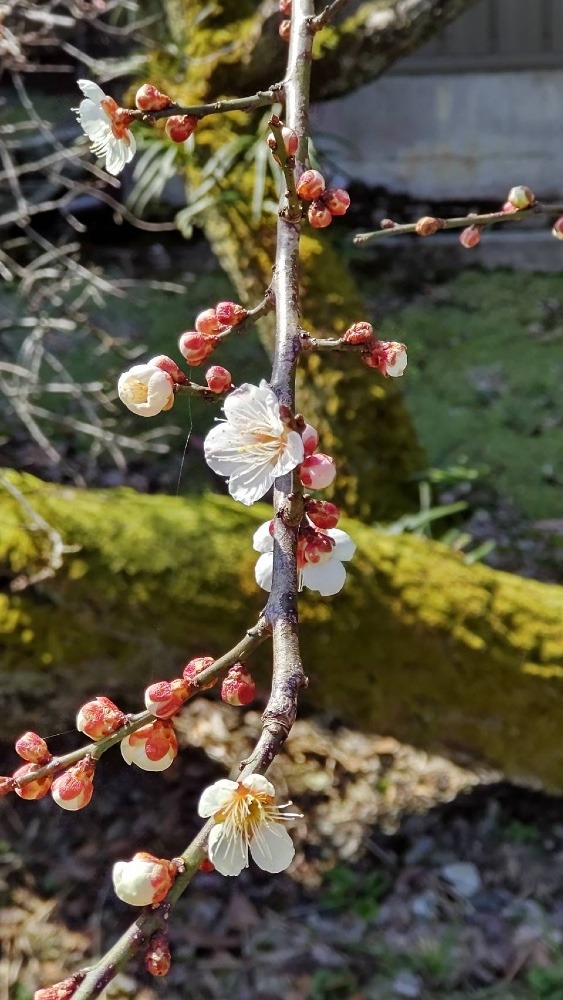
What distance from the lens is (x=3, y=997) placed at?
183cm

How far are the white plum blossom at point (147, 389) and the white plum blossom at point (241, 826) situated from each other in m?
0.25

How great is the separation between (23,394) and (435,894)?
175cm

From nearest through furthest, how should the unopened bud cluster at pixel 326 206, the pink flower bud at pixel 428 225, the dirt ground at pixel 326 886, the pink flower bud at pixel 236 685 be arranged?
the pink flower bud at pixel 236 685
the unopened bud cluster at pixel 326 206
the pink flower bud at pixel 428 225
the dirt ground at pixel 326 886

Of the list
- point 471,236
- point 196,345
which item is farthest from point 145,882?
point 471,236

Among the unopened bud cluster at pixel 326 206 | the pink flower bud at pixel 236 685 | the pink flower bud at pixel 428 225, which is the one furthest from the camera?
the pink flower bud at pixel 428 225

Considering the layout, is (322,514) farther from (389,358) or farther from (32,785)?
(32,785)

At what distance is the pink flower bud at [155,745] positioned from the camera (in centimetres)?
57

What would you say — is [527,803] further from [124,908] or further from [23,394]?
[23,394]

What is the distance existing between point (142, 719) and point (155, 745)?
3 cm

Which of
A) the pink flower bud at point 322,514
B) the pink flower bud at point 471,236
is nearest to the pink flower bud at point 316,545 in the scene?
the pink flower bud at point 322,514

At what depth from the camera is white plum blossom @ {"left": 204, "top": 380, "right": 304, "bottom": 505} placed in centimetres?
52

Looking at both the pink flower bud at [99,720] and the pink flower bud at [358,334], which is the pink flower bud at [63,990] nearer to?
the pink flower bud at [99,720]

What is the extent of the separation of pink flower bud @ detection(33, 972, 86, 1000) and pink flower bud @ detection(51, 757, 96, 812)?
9cm

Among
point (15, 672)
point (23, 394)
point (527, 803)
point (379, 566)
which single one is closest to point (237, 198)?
point (23, 394)
